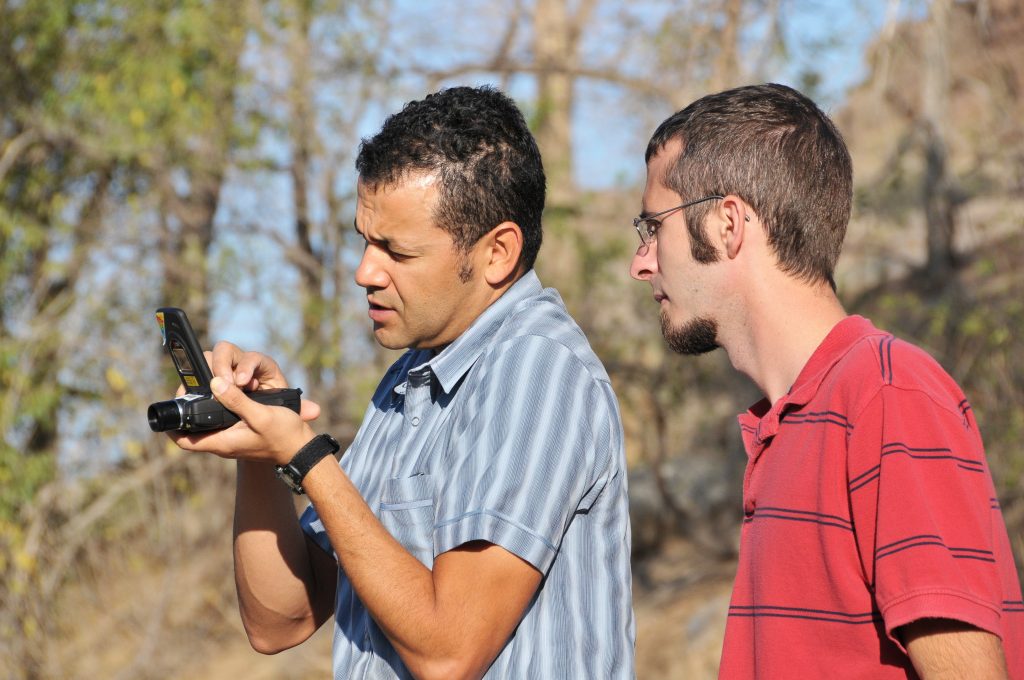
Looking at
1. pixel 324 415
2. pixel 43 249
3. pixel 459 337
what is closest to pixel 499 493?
pixel 459 337

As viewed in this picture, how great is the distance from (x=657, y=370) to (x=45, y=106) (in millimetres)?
4908

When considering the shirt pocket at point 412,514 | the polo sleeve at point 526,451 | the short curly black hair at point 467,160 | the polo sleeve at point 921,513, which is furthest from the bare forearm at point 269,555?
the polo sleeve at point 921,513

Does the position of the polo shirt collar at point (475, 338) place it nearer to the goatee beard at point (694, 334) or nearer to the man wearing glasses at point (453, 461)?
the man wearing glasses at point (453, 461)

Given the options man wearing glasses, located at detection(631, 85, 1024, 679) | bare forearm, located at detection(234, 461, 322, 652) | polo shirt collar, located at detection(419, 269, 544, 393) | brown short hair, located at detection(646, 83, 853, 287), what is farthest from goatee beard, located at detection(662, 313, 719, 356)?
bare forearm, located at detection(234, 461, 322, 652)

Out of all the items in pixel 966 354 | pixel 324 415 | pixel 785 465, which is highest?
pixel 785 465

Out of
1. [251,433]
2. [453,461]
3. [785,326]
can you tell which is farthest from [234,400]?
[785,326]

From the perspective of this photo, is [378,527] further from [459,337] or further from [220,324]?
[220,324]

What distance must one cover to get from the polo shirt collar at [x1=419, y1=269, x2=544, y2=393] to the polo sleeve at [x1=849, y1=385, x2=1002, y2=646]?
0.74 meters

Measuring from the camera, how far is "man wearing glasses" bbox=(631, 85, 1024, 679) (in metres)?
1.47

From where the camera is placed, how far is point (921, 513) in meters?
1.46

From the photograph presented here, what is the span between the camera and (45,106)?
Answer: 8.60 meters

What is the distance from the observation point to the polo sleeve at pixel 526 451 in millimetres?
1776

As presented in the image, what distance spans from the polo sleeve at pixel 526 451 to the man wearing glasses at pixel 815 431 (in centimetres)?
20

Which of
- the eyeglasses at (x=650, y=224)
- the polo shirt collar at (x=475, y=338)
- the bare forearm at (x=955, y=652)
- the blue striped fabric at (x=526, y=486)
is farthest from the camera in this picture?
the polo shirt collar at (x=475, y=338)
